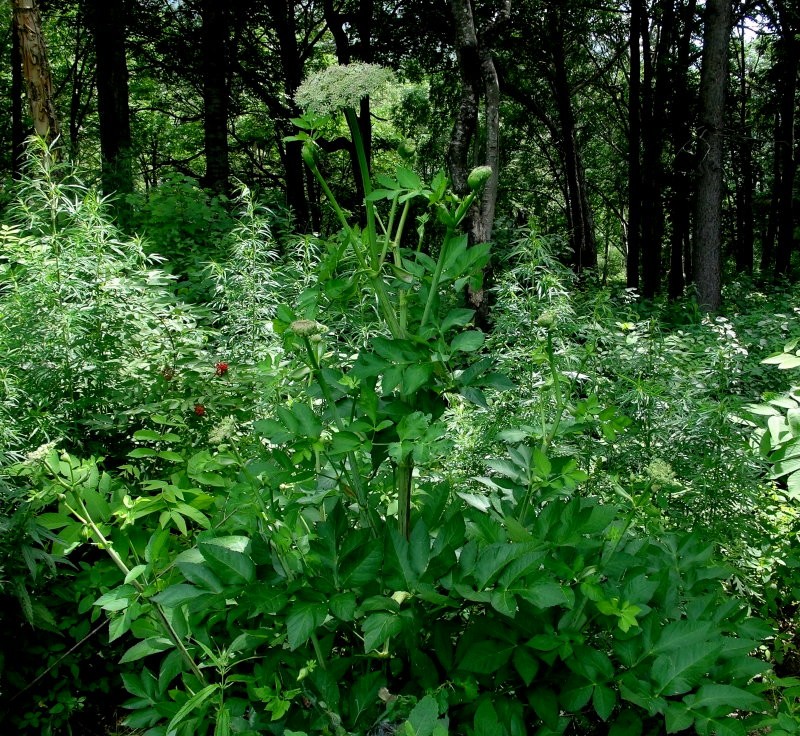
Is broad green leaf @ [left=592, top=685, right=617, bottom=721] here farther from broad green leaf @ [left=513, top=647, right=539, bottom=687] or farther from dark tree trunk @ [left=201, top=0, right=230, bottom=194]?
dark tree trunk @ [left=201, top=0, right=230, bottom=194]

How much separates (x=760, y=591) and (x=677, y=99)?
15664 millimetres

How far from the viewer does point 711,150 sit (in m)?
8.84

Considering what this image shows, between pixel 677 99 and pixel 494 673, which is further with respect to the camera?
pixel 677 99

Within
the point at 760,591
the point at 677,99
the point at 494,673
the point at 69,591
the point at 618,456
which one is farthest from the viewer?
the point at 677,99

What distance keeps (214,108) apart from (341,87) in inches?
354

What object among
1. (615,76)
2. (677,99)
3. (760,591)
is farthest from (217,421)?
(615,76)

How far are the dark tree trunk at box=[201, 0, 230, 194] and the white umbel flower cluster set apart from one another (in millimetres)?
8225

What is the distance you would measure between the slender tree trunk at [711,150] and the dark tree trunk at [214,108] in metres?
6.75

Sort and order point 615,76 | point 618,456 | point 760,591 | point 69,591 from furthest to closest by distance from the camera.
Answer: point 615,76, point 618,456, point 760,591, point 69,591

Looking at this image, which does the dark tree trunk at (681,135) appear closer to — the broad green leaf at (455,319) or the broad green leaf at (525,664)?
the broad green leaf at (455,319)

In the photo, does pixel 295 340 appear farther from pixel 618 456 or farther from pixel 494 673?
pixel 618 456

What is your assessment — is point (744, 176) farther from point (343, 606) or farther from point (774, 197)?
point (343, 606)

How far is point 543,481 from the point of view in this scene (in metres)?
1.75

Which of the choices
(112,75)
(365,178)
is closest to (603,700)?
(365,178)
